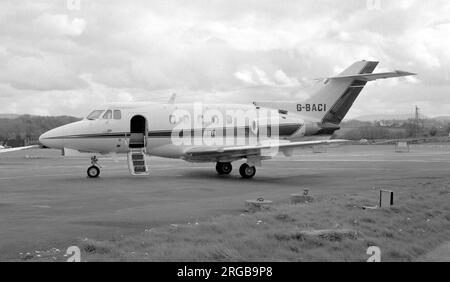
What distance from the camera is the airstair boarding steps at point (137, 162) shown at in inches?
860

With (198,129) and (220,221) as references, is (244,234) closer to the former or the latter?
(220,221)

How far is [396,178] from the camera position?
855 inches

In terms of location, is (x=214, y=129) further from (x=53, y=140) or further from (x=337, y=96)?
(x=53, y=140)

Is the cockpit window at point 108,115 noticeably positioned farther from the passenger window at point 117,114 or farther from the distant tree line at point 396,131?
the distant tree line at point 396,131

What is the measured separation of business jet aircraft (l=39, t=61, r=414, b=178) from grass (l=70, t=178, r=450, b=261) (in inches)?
402

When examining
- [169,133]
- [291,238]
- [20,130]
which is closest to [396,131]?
[20,130]

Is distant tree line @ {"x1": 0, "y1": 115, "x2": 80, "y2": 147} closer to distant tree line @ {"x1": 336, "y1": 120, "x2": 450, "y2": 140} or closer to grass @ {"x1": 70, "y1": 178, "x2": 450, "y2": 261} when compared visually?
distant tree line @ {"x1": 336, "y1": 120, "x2": 450, "y2": 140}

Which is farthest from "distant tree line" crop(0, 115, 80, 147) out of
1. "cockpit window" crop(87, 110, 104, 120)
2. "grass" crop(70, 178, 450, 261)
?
"grass" crop(70, 178, 450, 261)

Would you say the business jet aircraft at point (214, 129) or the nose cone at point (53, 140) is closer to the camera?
the nose cone at point (53, 140)

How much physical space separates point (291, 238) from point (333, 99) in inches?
736

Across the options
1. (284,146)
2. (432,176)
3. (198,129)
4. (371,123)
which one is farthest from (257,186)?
(371,123)

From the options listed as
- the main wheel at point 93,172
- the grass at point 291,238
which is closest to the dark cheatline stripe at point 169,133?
the main wheel at point 93,172

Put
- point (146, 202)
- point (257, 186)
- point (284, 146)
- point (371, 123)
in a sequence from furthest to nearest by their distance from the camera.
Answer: point (371, 123) < point (284, 146) < point (257, 186) < point (146, 202)

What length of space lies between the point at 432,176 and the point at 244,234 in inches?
651
